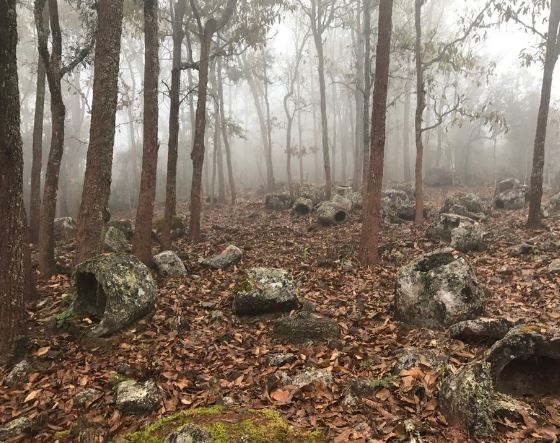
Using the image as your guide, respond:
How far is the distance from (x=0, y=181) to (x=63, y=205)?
762 inches

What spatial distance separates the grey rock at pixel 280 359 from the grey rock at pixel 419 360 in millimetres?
1288

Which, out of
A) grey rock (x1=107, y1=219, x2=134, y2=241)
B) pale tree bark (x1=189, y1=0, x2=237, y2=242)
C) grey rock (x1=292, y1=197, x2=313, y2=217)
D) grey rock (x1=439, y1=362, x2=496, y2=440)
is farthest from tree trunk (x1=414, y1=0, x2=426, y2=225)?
grey rock (x1=439, y1=362, x2=496, y2=440)

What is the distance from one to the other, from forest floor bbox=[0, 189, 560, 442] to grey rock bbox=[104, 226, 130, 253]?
6.92 ft

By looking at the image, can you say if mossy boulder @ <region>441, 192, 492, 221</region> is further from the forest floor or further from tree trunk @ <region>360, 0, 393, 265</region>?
tree trunk @ <region>360, 0, 393, 265</region>

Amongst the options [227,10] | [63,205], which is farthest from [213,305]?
[63,205]

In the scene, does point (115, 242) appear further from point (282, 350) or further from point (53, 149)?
point (282, 350)

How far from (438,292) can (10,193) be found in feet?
19.5

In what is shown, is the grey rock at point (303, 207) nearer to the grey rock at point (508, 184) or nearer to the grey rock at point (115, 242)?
the grey rock at point (115, 242)

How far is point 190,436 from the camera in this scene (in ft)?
11.7

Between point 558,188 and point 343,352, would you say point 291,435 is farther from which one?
point 558,188

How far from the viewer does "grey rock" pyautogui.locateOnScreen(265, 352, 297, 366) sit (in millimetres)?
5324

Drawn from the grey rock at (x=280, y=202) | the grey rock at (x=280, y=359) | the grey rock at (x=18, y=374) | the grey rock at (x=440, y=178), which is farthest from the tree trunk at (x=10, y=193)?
the grey rock at (x=440, y=178)

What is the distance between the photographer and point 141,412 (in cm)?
436

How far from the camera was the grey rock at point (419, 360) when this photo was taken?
15.9 ft
